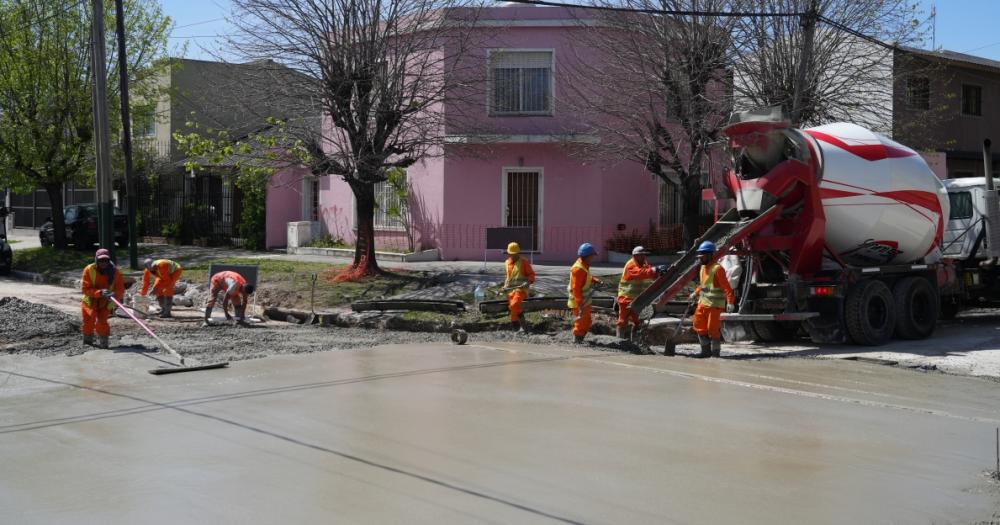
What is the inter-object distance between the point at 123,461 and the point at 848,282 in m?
10.6

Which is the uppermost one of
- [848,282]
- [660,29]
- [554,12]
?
[554,12]

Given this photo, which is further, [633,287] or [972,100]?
[972,100]

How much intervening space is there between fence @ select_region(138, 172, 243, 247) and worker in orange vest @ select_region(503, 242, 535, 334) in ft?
58.6

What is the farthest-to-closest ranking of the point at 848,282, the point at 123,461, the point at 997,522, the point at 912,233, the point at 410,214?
the point at 410,214 < the point at 912,233 < the point at 848,282 < the point at 123,461 < the point at 997,522

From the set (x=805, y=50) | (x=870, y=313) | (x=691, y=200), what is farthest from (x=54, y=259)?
(x=870, y=313)

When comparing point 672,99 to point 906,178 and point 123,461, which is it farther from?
point 123,461

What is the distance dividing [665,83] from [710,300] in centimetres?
726

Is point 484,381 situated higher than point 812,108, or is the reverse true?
point 812,108

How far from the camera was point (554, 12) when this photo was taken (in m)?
25.4

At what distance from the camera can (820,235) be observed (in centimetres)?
1409

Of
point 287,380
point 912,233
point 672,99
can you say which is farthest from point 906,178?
point 287,380

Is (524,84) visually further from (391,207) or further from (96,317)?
(96,317)

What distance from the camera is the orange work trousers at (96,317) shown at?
13562 mm

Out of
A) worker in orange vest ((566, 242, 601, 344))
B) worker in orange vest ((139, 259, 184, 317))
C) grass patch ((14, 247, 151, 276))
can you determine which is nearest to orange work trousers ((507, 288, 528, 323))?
worker in orange vest ((566, 242, 601, 344))
